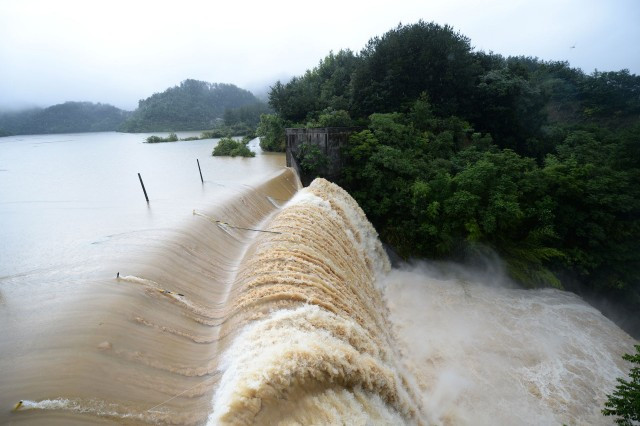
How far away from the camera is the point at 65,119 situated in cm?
4819

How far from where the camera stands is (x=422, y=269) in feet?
34.5

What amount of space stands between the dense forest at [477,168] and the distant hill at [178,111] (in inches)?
1579

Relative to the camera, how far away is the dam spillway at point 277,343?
2740mm

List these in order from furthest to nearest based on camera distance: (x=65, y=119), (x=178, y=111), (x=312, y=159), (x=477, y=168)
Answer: (x=178, y=111) → (x=65, y=119) → (x=312, y=159) → (x=477, y=168)

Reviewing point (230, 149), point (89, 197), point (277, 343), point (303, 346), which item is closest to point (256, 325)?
point (277, 343)

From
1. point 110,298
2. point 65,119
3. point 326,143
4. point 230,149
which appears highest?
point 65,119

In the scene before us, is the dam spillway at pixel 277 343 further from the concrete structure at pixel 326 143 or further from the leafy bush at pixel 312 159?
the concrete structure at pixel 326 143

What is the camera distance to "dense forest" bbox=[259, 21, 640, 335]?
9203 millimetres

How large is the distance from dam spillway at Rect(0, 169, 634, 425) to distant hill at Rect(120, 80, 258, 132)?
5127 cm

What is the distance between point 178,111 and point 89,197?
51638 millimetres

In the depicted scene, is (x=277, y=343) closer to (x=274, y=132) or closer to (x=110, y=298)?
(x=110, y=298)

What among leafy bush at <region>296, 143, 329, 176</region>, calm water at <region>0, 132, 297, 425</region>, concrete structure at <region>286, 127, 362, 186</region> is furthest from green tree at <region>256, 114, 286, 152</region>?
calm water at <region>0, 132, 297, 425</region>

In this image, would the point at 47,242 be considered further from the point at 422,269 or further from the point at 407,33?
the point at 407,33

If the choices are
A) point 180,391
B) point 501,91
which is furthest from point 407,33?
point 180,391
